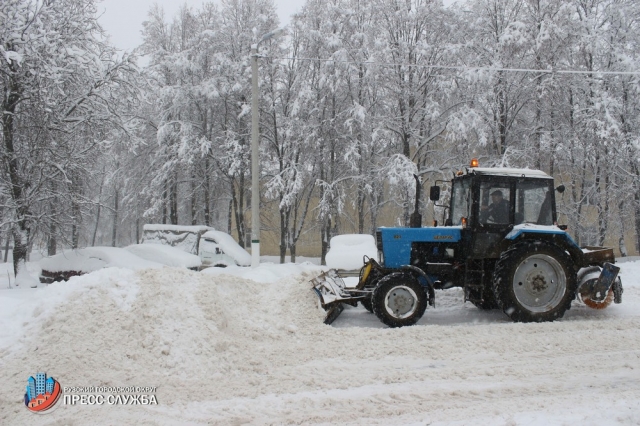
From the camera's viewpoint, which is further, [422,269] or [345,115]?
[345,115]

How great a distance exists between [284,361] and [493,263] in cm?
403

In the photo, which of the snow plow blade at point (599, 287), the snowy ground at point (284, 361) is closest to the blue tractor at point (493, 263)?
the snow plow blade at point (599, 287)

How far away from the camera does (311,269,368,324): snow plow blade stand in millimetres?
7500

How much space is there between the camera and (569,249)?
25.7 ft

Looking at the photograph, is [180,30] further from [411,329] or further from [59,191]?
[411,329]

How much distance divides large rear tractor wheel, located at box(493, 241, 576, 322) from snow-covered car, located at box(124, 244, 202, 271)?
9.79m

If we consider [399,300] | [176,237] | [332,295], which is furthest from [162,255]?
[399,300]

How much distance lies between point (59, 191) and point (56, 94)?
9.39 ft

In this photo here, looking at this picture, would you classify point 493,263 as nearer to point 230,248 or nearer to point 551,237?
point 551,237

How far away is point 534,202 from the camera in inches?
312

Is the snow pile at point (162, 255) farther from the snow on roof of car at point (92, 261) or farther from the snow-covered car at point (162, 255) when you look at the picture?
the snow on roof of car at point (92, 261)

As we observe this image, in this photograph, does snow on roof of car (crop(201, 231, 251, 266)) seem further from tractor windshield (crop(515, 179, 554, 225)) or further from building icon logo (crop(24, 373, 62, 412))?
building icon logo (crop(24, 373, 62, 412))

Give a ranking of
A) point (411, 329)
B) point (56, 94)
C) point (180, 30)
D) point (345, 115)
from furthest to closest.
Answer: point (180, 30) < point (345, 115) < point (56, 94) < point (411, 329)

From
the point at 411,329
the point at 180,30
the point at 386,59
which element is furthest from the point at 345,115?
the point at 411,329
